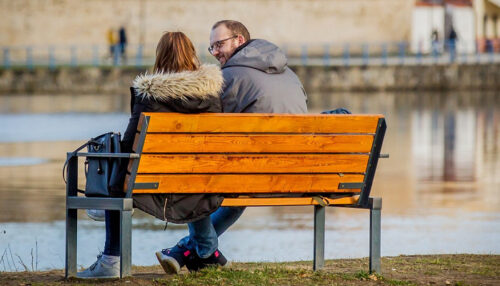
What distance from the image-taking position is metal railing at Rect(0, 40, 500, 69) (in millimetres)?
48406

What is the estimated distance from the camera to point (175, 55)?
604 centimetres

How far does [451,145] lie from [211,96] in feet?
45.6

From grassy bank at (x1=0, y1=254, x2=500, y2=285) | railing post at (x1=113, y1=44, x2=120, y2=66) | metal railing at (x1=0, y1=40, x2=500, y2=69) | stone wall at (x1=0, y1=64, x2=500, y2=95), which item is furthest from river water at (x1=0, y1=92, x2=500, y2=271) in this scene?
metal railing at (x1=0, y1=40, x2=500, y2=69)

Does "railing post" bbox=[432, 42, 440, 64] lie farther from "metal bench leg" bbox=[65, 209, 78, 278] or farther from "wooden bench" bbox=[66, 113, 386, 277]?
"metal bench leg" bbox=[65, 209, 78, 278]

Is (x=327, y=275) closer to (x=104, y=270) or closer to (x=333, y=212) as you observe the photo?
(x=104, y=270)

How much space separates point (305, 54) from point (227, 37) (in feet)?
144

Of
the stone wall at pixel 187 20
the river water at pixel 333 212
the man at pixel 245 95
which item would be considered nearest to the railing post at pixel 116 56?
the stone wall at pixel 187 20

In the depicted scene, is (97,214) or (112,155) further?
(97,214)

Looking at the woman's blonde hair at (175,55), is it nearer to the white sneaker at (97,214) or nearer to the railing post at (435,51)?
the white sneaker at (97,214)

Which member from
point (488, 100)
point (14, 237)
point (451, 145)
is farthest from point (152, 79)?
point (488, 100)

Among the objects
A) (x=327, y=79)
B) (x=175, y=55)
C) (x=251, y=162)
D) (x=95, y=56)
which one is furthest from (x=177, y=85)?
(x=95, y=56)

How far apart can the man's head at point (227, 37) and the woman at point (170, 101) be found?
65 centimetres

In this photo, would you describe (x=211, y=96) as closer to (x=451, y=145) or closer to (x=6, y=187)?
(x=6, y=187)

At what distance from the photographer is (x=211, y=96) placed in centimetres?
584
